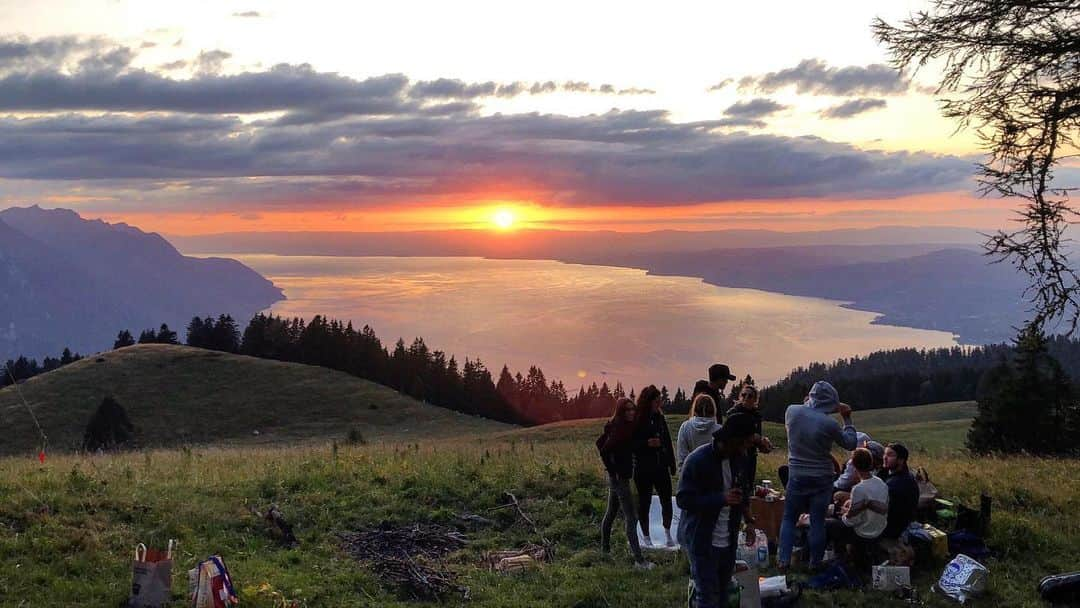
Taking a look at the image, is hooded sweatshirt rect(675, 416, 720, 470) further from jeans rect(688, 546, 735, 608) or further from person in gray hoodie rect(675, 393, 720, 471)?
jeans rect(688, 546, 735, 608)

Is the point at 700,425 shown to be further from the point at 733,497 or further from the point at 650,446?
the point at 733,497

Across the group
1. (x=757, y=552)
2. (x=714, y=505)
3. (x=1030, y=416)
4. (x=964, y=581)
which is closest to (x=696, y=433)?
(x=757, y=552)

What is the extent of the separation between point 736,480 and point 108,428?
50.5 meters

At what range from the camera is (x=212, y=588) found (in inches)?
299

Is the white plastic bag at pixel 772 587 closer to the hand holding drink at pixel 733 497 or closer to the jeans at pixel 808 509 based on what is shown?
the jeans at pixel 808 509

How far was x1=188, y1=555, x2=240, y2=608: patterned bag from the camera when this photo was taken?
24.9ft

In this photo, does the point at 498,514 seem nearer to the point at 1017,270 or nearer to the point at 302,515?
the point at 302,515

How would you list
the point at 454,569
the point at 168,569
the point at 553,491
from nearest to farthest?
the point at 168,569
the point at 454,569
the point at 553,491

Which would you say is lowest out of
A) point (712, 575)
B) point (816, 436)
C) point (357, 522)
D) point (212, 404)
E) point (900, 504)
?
point (212, 404)

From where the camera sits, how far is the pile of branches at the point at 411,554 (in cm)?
898

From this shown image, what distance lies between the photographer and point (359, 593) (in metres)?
8.88

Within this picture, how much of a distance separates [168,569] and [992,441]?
37.8 meters

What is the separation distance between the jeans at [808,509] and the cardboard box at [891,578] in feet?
2.24

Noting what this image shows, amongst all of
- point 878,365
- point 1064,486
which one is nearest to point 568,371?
point 878,365
